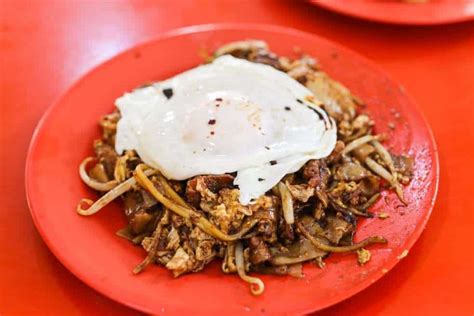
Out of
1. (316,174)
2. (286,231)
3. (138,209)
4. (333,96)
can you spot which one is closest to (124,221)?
(138,209)

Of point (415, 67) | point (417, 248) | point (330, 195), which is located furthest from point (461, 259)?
point (415, 67)

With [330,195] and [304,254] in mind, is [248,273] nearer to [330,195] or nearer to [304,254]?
[304,254]

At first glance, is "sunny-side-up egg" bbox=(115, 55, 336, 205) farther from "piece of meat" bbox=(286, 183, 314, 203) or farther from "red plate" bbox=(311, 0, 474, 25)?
"red plate" bbox=(311, 0, 474, 25)

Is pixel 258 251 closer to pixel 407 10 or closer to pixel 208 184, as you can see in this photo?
pixel 208 184

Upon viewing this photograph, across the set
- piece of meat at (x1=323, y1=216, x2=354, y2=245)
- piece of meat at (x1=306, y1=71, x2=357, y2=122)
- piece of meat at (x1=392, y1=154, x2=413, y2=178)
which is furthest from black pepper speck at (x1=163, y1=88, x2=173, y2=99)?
piece of meat at (x1=392, y1=154, x2=413, y2=178)

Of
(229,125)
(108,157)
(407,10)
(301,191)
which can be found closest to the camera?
(301,191)

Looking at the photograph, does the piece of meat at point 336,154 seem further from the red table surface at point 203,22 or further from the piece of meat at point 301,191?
the red table surface at point 203,22
